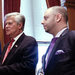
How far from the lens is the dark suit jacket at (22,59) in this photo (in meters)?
1.98

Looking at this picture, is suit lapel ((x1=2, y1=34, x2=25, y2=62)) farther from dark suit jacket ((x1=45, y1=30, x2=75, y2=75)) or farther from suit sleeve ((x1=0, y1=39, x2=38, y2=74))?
dark suit jacket ((x1=45, y1=30, x2=75, y2=75))

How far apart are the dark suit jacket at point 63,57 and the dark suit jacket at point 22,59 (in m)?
Answer: 0.43

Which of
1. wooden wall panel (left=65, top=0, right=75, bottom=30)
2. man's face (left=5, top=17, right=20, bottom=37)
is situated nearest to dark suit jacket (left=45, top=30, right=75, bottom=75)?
man's face (left=5, top=17, right=20, bottom=37)

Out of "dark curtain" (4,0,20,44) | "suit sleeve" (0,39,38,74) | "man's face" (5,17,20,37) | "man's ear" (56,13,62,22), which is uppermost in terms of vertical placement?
"dark curtain" (4,0,20,44)

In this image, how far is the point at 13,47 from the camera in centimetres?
219

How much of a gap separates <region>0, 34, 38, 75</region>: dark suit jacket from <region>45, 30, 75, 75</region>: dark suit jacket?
43 cm

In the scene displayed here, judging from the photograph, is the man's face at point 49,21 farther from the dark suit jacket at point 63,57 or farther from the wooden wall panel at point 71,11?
the wooden wall panel at point 71,11

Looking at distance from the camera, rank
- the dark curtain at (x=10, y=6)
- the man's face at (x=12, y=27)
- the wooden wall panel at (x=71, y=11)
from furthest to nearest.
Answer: the wooden wall panel at (x=71, y=11), the dark curtain at (x=10, y=6), the man's face at (x=12, y=27)

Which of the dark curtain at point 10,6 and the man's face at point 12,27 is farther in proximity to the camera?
the dark curtain at point 10,6

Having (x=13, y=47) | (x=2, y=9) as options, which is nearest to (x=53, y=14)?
(x=13, y=47)

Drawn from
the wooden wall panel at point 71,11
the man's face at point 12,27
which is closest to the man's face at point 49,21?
the man's face at point 12,27

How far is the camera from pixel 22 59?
206cm

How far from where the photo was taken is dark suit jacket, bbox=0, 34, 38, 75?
1.98 meters

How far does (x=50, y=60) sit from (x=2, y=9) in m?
2.63
